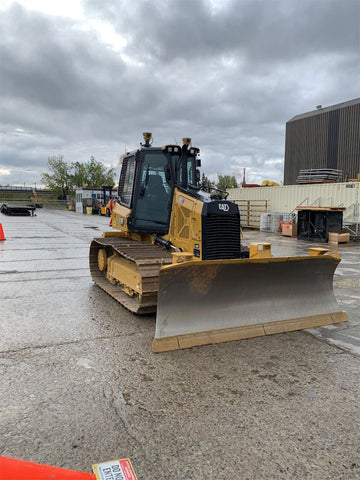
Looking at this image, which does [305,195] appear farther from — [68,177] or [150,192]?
[68,177]

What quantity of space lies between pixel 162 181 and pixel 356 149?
2587 cm

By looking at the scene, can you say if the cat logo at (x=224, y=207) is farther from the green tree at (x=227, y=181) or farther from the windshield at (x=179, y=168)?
the green tree at (x=227, y=181)

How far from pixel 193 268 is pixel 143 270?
1068 millimetres

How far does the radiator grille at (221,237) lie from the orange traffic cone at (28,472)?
3.86 meters

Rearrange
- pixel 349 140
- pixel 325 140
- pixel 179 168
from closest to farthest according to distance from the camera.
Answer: pixel 179 168 → pixel 349 140 → pixel 325 140

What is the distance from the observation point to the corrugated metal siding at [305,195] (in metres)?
18.3

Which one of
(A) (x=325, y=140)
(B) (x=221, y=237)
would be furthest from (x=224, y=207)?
(A) (x=325, y=140)

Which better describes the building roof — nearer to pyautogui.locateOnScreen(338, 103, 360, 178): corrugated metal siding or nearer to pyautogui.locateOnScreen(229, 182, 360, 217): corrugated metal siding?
pyautogui.locateOnScreen(338, 103, 360, 178): corrugated metal siding

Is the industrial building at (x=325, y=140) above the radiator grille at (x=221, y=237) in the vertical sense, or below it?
above

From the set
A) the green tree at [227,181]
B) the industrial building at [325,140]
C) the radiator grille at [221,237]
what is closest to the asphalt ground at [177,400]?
the radiator grille at [221,237]

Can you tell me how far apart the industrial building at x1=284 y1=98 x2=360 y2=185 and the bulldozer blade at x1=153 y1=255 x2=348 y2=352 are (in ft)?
75.7

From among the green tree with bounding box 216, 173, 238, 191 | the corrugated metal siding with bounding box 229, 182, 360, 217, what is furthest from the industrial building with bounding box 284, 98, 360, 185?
the green tree with bounding box 216, 173, 238, 191

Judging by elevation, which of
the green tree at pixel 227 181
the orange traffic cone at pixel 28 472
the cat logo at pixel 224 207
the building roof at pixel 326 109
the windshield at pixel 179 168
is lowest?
the orange traffic cone at pixel 28 472

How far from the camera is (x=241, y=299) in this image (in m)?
4.62
